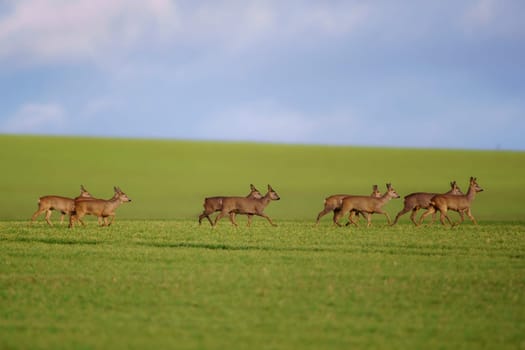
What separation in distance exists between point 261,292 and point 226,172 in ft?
198

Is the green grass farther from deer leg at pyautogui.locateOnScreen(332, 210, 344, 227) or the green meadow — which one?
deer leg at pyautogui.locateOnScreen(332, 210, 344, 227)

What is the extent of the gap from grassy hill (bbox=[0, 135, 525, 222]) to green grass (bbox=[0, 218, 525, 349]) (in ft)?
78.0

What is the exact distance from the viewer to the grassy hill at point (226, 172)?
5594cm

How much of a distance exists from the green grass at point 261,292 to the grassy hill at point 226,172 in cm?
2377

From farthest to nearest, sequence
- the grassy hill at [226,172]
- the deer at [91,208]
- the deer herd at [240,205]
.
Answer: the grassy hill at [226,172]
the deer herd at [240,205]
the deer at [91,208]

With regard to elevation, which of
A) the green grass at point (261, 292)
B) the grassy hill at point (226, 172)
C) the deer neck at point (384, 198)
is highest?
the grassy hill at point (226, 172)

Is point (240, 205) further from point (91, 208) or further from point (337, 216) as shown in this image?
point (91, 208)

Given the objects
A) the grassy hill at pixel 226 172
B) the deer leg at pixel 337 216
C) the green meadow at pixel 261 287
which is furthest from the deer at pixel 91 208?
the grassy hill at pixel 226 172

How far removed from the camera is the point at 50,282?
637 inches

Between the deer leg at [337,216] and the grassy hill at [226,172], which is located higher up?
the grassy hill at [226,172]

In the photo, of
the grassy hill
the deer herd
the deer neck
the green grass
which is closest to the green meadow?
the green grass

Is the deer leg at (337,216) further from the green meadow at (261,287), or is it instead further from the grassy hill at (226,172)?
the grassy hill at (226,172)

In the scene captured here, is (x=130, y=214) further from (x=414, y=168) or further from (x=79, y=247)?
(x=414, y=168)

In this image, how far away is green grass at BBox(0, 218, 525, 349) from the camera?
39.4ft
